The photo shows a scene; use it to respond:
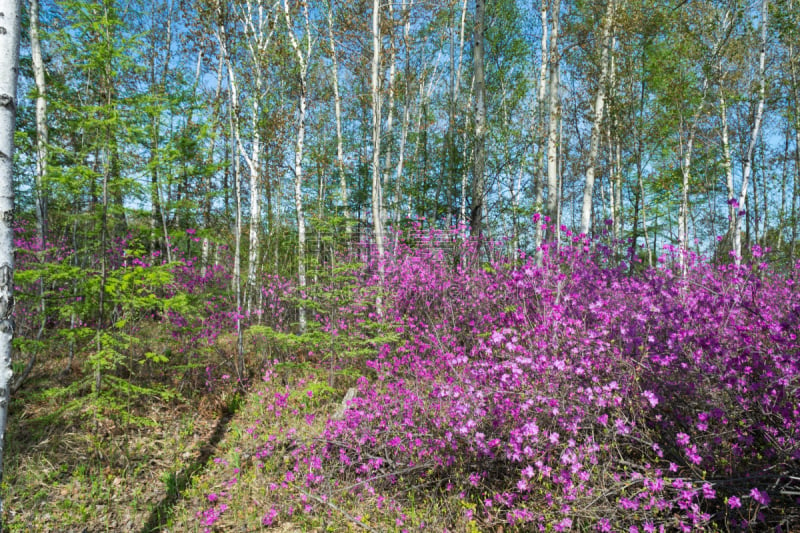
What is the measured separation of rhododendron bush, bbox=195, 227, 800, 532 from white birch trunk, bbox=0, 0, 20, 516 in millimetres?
1933

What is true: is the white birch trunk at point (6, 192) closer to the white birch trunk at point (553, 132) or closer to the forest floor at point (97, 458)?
the forest floor at point (97, 458)

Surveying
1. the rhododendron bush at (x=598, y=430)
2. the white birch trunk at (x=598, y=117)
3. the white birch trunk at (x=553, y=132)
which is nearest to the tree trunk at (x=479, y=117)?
the white birch trunk at (x=553, y=132)

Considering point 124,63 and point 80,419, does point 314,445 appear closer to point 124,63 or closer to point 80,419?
point 80,419

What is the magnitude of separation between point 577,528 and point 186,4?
11662 millimetres

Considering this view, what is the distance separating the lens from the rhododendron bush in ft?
7.26

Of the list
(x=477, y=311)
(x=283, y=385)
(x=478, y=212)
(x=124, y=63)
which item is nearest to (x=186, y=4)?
(x=124, y=63)

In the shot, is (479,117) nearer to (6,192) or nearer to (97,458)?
(6,192)

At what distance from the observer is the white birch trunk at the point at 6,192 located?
187 centimetres

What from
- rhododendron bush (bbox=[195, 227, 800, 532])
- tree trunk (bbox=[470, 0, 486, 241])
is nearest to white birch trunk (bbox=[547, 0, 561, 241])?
tree trunk (bbox=[470, 0, 486, 241])

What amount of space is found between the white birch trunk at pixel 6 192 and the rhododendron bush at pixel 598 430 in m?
1.93

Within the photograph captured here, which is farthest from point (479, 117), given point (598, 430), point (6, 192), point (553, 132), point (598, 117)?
point (6, 192)

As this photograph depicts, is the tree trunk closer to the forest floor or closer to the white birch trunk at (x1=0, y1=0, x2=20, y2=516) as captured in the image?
the forest floor

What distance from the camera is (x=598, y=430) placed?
278 cm

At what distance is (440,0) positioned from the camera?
9102 mm
